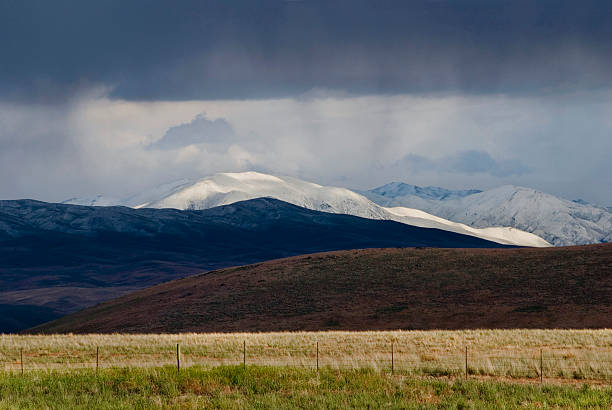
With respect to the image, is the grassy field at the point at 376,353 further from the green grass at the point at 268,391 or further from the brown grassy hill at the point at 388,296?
the brown grassy hill at the point at 388,296

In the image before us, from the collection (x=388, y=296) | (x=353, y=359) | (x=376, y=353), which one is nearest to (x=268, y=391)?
(x=353, y=359)

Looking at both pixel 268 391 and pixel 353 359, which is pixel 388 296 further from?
pixel 268 391

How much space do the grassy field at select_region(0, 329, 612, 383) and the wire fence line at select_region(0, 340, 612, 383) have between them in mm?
42

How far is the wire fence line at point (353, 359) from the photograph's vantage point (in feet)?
105

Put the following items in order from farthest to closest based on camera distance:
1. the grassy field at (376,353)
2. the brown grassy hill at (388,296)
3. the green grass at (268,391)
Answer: the brown grassy hill at (388,296), the grassy field at (376,353), the green grass at (268,391)

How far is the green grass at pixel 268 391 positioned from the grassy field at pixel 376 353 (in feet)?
12.0

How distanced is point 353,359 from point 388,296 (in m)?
53.1

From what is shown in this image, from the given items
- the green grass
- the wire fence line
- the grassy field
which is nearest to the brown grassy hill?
the grassy field

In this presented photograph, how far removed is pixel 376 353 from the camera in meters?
41.0

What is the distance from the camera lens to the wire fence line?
32.2m

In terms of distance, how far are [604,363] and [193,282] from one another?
8857 centimetres

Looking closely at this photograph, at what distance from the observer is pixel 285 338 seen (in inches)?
2035

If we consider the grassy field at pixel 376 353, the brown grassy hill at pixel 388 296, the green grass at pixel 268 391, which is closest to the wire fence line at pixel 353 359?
the grassy field at pixel 376 353

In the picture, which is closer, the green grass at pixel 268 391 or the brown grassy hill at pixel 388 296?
the green grass at pixel 268 391
